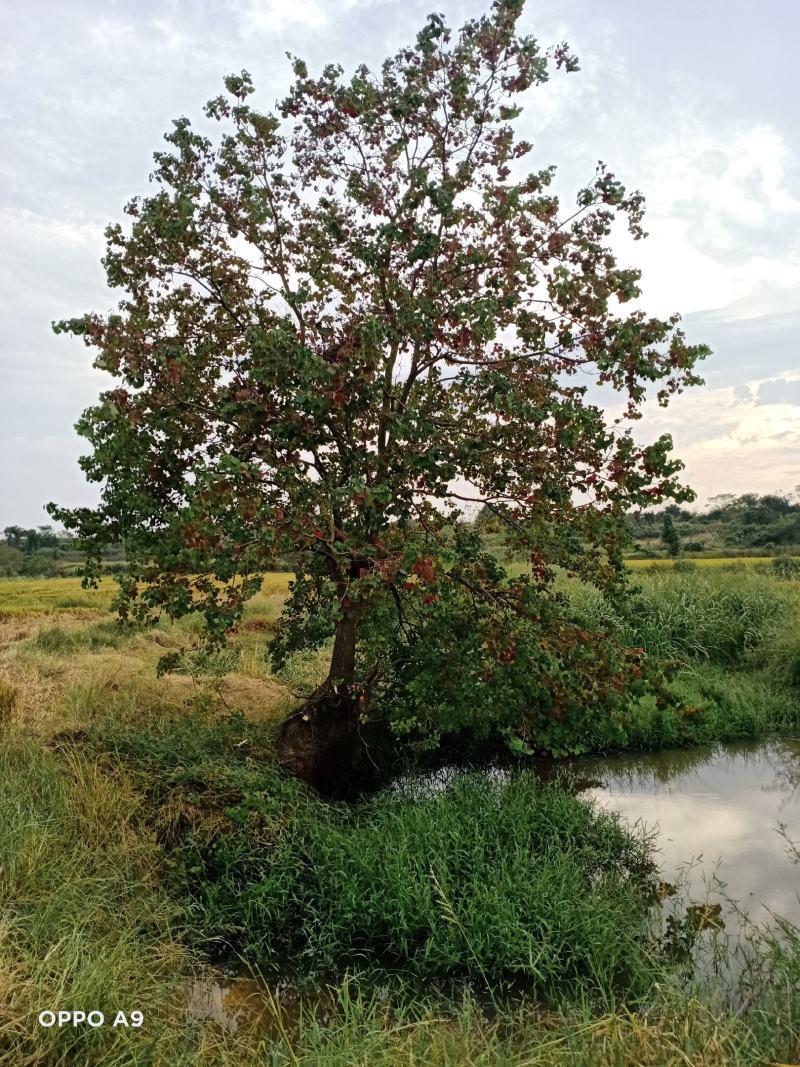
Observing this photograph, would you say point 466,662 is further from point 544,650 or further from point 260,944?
point 260,944

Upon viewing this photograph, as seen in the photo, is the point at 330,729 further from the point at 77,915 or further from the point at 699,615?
the point at 699,615

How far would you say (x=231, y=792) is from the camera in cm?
601

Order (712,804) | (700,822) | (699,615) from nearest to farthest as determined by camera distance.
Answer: (700,822), (712,804), (699,615)

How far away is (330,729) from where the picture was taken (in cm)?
692

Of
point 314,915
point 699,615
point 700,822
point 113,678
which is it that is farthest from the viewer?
point 699,615

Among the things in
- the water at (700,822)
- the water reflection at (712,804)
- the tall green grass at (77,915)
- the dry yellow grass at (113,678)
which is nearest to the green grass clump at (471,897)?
the water at (700,822)

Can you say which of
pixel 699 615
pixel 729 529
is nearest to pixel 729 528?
pixel 729 529

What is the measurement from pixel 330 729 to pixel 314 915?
2.08 m

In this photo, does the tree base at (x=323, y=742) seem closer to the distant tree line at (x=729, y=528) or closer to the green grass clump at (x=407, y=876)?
the green grass clump at (x=407, y=876)

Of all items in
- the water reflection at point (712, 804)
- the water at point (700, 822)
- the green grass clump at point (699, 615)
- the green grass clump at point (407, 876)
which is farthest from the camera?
the green grass clump at point (699, 615)

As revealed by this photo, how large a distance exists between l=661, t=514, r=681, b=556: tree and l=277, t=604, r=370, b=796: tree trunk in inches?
1124

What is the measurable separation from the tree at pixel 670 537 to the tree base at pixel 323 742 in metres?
28.5

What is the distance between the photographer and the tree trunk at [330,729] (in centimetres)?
679

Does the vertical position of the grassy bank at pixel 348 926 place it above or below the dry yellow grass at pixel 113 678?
below
